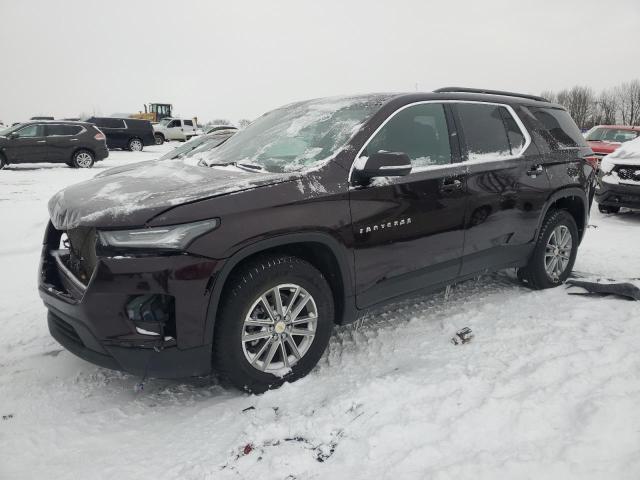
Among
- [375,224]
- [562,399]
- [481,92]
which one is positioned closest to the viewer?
[562,399]

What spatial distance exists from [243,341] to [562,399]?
5.75ft

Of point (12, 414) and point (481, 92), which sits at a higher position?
point (481, 92)

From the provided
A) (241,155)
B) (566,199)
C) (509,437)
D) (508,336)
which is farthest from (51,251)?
(566,199)

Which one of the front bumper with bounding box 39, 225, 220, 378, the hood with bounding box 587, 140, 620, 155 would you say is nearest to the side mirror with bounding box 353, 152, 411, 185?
the front bumper with bounding box 39, 225, 220, 378

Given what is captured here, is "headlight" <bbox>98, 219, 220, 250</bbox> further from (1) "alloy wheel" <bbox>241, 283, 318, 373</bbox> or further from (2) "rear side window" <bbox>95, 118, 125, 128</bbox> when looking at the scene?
(2) "rear side window" <bbox>95, 118, 125, 128</bbox>

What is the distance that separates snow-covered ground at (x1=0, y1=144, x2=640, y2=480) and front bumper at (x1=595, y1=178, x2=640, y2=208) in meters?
5.20

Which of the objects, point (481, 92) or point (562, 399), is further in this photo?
point (481, 92)

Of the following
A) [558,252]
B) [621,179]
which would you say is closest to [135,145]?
[621,179]

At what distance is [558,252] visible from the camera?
14.8 feet

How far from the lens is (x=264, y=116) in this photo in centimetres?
421

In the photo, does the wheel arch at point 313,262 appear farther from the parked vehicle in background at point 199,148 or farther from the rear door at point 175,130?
the rear door at point 175,130

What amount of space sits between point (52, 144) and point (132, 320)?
15.3 metres

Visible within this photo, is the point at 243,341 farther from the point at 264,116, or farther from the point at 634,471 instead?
the point at 264,116

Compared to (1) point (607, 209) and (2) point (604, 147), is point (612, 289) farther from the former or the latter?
(2) point (604, 147)
